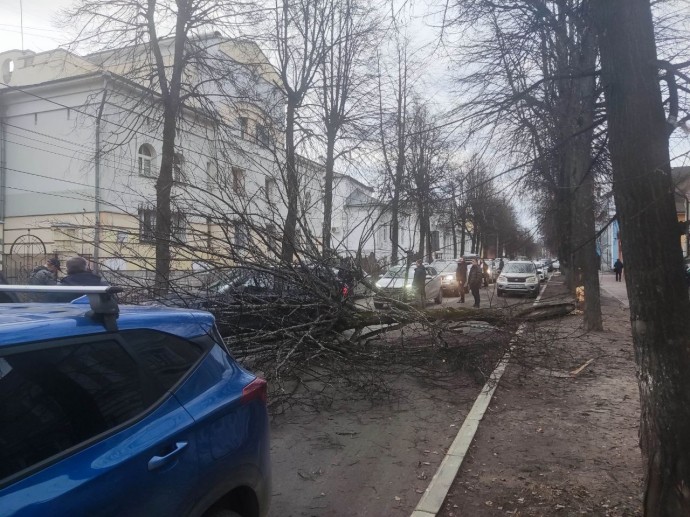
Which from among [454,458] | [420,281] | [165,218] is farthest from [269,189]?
[420,281]

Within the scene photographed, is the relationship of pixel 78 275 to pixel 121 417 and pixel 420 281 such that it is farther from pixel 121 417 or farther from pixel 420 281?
pixel 420 281

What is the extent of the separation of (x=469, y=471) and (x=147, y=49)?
1236 centimetres

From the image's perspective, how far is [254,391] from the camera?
291 centimetres

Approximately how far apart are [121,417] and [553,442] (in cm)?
443

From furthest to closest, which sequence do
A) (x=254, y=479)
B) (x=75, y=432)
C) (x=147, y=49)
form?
(x=147, y=49) → (x=254, y=479) → (x=75, y=432)

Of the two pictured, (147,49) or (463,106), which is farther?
(147,49)

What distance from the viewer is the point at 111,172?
2422cm

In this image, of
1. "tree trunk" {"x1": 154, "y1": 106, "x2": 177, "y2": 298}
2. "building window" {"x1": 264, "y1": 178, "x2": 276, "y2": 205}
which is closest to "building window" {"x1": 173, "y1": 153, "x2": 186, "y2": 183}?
"tree trunk" {"x1": 154, "y1": 106, "x2": 177, "y2": 298}

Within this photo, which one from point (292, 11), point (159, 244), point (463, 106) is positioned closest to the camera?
point (463, 106)

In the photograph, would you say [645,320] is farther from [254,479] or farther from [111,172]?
[111,172]

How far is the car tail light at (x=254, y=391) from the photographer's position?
9.25ft

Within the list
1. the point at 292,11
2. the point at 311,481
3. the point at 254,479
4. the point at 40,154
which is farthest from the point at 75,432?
the point at 40,154

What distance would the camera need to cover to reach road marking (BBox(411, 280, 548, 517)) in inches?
155

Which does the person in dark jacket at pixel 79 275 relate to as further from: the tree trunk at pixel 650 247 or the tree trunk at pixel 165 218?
the tree trunk at pixel 650 247
